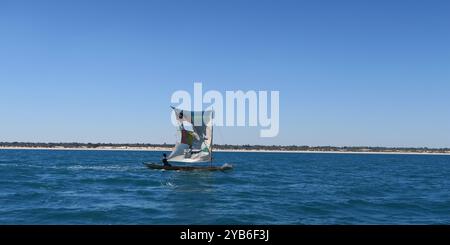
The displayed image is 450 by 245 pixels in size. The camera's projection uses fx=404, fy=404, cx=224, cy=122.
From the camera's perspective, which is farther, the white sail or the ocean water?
the white sail

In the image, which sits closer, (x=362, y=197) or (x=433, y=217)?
(x=433, y=217)

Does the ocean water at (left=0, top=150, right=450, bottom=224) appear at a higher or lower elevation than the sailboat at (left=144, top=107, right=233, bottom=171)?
lower

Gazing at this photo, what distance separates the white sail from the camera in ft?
236

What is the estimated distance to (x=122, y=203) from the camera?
34812 millimetres

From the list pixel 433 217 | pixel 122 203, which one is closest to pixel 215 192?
pixel 122 203

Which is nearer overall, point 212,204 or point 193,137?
point 212,204

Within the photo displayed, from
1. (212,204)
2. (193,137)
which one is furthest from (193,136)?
(212,204)

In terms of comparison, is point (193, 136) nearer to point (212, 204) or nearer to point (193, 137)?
point (193, 137)

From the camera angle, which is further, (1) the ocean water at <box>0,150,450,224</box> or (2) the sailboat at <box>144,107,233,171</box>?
(2) the sailboat at <box>144,107,233,171</box>

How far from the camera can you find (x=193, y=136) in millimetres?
71938

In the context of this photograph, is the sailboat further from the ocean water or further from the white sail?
the ocean water

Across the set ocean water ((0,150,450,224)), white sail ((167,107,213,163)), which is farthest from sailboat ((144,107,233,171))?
ocean water ((0,150,450,224))
